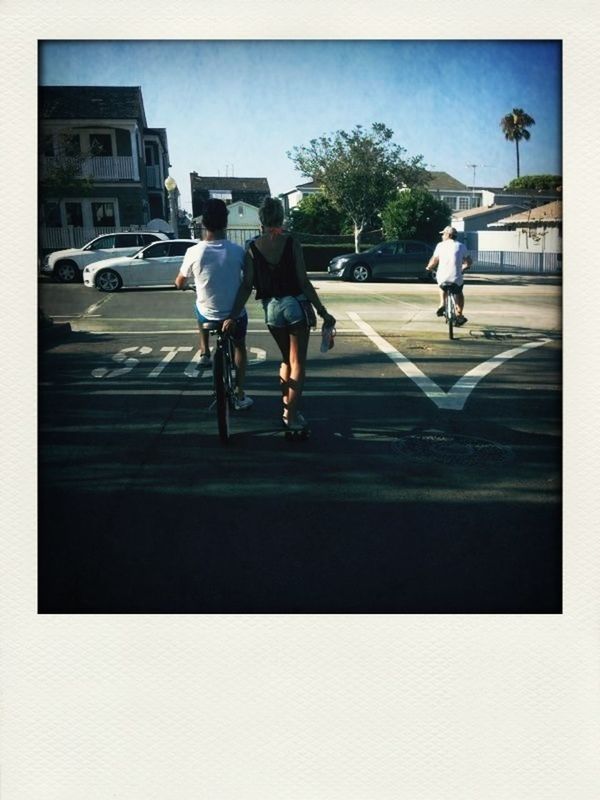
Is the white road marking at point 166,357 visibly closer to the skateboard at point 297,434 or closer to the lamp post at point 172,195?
the lamp post at point 172,195

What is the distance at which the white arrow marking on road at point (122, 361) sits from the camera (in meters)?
6.85

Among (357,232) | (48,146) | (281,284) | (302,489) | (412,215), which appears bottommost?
(302,489)

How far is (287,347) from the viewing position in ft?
17.7

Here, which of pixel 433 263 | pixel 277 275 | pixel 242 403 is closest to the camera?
pixel 277 275

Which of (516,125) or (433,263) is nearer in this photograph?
(516,125)

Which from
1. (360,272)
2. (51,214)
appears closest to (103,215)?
(51,214)

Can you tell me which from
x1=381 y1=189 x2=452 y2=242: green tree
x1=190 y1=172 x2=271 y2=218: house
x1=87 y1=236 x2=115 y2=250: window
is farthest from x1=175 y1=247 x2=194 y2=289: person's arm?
x1=381 y1=189 x2=452 y2=242: green tree

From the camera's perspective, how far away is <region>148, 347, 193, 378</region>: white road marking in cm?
710

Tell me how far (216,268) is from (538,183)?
6.78 feet

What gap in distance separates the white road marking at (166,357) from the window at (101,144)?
2.16 meters

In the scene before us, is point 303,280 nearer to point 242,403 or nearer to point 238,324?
point 238,324

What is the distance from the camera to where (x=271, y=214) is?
5039 mm
